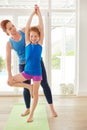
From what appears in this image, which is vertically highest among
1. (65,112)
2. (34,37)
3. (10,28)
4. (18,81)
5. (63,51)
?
(10,28)

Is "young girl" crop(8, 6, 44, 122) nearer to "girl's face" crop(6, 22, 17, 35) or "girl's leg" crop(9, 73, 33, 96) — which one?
"girl's leg" crop(9, 73, 33, 96)

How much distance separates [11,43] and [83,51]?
2.33 metres

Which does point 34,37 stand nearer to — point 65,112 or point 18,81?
point 18,81

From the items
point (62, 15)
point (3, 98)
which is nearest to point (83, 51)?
point (62, 15)

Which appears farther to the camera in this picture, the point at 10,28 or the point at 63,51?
the point at 63,51

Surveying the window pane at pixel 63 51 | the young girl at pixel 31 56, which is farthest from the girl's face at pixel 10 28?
the window pane at pixel 63 51

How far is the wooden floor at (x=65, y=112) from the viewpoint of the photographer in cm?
351

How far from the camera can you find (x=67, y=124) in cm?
355

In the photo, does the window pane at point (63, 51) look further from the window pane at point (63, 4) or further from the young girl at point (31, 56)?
the young girl at point (31, 56)

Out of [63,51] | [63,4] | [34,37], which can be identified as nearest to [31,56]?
[34,37]

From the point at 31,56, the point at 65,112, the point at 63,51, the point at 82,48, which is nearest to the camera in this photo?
the point at 31,56

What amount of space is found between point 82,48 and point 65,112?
1759 mm

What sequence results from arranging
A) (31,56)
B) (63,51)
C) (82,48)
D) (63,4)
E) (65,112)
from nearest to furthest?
(31,56), (65,112), (82,48), (63,4), (63,51)

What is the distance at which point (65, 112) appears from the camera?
4.21m
